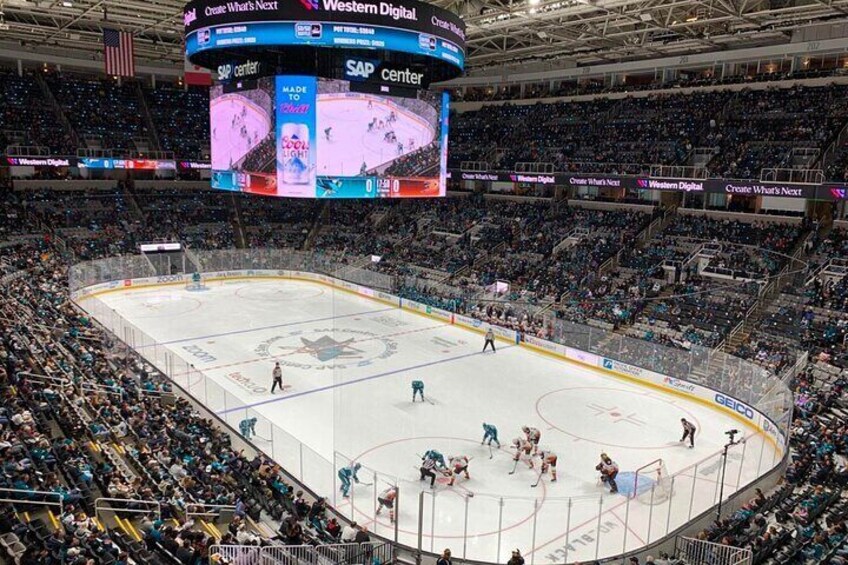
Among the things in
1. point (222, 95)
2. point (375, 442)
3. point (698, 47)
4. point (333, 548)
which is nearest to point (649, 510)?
point (333, 548)

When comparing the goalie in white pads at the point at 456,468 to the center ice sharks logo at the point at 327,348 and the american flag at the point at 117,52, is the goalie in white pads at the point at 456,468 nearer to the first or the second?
the center ice sharks logo at the point at 327,348

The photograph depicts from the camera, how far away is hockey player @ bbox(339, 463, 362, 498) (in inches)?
527

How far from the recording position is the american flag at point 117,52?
28.0m

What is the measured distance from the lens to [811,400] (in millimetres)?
18906

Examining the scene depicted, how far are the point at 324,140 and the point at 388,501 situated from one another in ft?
34.2

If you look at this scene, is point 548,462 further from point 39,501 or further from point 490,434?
point 39,501

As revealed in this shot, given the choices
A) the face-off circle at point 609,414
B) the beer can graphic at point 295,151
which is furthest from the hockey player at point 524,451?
the beer can graphic at point 295,151

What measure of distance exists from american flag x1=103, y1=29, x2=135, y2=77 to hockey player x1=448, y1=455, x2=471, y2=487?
74.4 ft

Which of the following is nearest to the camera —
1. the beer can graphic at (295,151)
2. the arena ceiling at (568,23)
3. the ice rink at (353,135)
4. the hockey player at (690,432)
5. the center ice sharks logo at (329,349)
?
the hockey player at (690,432)

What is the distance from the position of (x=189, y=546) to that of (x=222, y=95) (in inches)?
614

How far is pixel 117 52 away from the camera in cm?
2820

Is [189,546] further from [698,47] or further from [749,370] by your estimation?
[698,47]

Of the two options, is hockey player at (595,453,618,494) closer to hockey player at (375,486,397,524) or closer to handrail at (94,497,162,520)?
hockey player at (375,486,397,524)

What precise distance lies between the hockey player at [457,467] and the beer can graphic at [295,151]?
871cm
